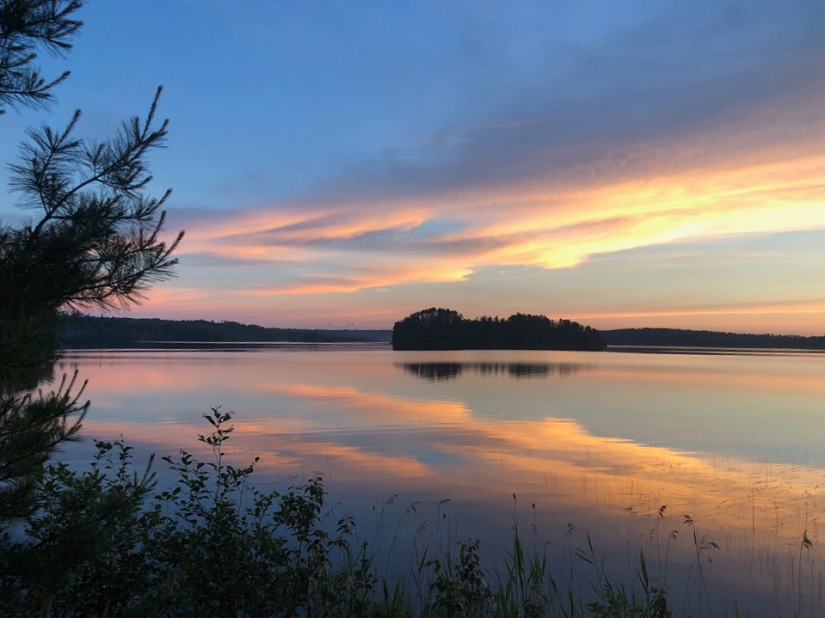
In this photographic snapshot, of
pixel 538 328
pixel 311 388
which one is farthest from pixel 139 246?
pixel 538 328

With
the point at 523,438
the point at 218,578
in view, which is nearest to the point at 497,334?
the point at 523,438

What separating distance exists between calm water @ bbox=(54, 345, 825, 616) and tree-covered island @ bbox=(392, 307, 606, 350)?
7839 centimetres

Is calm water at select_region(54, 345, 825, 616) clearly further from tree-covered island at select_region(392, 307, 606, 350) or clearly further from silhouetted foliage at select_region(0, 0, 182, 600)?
tree-covered island at select_region(392, 307, 606, 350)

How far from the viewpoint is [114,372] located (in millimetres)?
33594

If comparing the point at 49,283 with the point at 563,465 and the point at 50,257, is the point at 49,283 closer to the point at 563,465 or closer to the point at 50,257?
the point at 50,257

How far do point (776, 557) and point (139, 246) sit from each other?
25.7 feet

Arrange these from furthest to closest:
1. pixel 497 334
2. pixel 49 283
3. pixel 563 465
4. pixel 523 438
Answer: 1. pixel 497 334
2. pixel 523 438
3. pixel 563 465
4. pixel 49 283

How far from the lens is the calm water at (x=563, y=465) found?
23.9 feet

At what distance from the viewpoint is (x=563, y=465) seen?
11922 mm

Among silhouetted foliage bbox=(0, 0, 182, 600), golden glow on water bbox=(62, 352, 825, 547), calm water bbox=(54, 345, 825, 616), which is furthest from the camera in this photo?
golden glow on water bbox=(62, 352, 825, 547)

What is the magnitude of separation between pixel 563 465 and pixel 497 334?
94978mm

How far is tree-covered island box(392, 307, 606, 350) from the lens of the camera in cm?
10419

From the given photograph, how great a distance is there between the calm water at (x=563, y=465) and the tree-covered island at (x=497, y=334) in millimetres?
78391

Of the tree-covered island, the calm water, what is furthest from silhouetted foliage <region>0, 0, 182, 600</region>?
the tree-covered island
